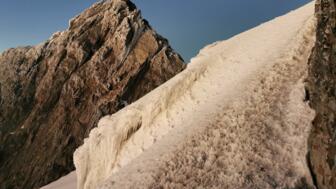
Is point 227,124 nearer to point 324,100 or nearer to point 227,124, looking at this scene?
point 227,124

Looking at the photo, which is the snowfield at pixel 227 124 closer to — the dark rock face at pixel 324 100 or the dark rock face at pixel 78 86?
the dark rock face at pixel 324 100

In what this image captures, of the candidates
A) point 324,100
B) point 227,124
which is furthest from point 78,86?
point 324,100

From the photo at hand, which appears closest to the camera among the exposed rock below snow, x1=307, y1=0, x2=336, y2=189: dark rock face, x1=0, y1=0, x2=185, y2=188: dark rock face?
x1=307, y1=0, x2=336, y2=189: dark rock face

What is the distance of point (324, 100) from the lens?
41.5 ft

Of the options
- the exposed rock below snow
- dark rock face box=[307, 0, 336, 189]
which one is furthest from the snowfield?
dark rock face box=[307, 0, 336, 189]

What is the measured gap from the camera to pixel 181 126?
1758 centimetres

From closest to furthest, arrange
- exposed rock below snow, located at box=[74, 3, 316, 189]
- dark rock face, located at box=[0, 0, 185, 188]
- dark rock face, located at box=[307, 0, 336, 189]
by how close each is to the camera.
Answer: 1. dark rock face, located at box=[307, 0, 336, 189]
2. exposed rock below snow, located at box=[74, 3, 316, 189]
3. dark rock face, located at box=[0, 0, 185, 188]

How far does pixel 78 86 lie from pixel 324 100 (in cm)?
4435

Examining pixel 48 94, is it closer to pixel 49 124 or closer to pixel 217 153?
pixel 49 124

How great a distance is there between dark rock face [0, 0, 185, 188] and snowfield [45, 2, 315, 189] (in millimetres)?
27030

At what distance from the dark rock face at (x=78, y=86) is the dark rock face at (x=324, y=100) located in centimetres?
3744

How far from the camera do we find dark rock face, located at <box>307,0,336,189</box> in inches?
467

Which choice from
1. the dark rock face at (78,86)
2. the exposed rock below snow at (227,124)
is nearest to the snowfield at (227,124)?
the exposed rock below snow at (227,124)

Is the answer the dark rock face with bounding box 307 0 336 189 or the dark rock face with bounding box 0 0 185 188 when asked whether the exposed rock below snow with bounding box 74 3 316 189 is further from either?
the dark rock face with bounding box 0 0 185 188
